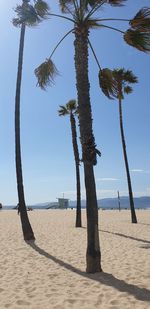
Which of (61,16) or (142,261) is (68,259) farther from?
(61,16)

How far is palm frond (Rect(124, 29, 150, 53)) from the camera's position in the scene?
42.8 ft

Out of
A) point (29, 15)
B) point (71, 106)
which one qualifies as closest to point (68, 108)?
point (71, 106)

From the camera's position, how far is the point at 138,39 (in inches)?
516

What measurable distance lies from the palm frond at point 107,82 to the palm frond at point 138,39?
1557mm

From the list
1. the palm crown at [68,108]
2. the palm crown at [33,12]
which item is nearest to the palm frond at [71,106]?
the palm crown at [68,108]

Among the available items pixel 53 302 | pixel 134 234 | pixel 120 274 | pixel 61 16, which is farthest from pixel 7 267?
pixel 134 234

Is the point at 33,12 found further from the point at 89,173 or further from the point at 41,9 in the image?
the point at 89,173

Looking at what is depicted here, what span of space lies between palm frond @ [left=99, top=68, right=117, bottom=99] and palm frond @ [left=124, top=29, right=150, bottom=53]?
1557 millimetres

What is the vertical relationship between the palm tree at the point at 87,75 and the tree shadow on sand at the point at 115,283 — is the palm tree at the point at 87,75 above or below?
above

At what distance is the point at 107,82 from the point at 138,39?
2000mm

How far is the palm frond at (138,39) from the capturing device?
13.0 metres

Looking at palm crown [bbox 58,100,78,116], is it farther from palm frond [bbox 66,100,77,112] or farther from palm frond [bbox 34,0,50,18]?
palm frond [bbox 34,0,50,18]

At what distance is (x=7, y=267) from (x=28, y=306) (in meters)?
4.88

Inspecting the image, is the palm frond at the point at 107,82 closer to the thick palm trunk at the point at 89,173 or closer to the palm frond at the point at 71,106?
the thick palm trunk at the point at 89,173
